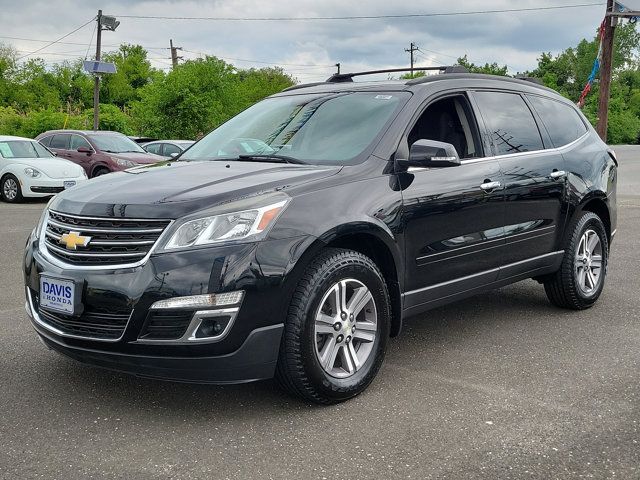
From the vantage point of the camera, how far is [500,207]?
15.3 ft

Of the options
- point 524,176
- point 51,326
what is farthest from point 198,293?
point 524,176

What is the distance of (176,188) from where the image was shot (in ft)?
11.5

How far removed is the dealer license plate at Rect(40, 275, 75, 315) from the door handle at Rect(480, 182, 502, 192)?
2560 mm

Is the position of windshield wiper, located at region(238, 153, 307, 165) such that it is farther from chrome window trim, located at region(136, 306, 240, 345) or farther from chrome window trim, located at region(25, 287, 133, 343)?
chrome window trim, located at region(25, 287, 133, 343)

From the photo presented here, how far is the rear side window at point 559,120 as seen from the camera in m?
5.43

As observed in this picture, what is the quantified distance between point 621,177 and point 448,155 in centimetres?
2018

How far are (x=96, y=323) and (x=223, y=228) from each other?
0.75 meters

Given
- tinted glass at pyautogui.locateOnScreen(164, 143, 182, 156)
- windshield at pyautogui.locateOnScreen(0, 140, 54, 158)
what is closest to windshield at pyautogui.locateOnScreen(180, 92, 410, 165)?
windshield at pyautogui.locateOnScreen(0, 140, 54, 158)

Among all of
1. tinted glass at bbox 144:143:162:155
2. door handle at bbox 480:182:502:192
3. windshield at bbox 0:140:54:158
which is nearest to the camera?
door handle at bbox 480:182:502:192

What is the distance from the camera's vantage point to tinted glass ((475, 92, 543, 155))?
4.81 m

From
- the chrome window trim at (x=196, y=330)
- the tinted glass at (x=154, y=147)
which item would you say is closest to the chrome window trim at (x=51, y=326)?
the chrome window trim at (x=196, y=330)

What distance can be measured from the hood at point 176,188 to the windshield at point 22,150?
12.7 m

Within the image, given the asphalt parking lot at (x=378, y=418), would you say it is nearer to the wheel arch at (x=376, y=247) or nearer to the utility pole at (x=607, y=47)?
the wheel arch at (x=376, y=247)

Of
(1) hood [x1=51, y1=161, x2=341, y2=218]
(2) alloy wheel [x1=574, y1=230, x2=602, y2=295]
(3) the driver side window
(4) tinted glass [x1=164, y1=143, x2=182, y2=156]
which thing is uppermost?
(3) the driver side window
